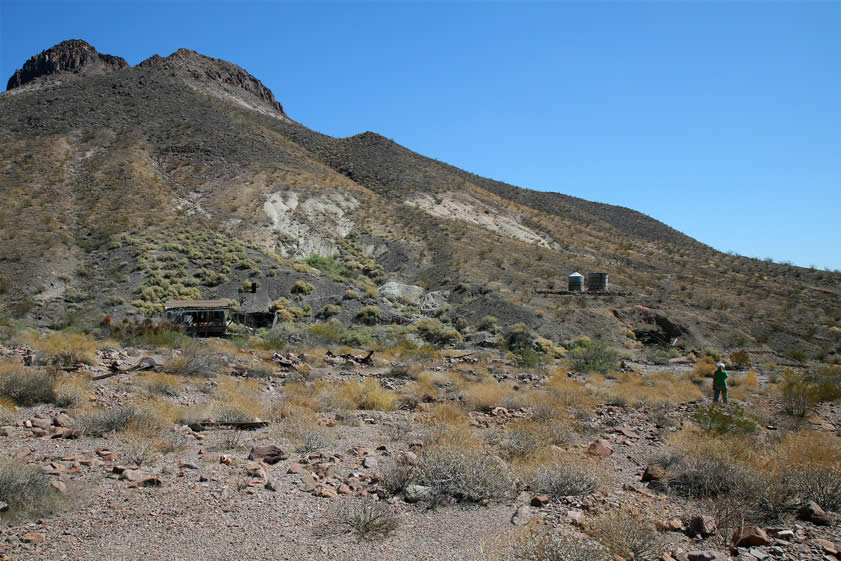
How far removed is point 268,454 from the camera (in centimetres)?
773

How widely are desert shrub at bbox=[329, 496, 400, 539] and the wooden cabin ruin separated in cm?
2196

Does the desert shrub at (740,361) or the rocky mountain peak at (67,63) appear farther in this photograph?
the rocky mountain peak at (67,63)

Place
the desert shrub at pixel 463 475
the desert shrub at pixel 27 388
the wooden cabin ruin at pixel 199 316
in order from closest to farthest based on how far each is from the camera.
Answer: the desert shrub at pixel 463 475
the desert shrub at pixel 27 388
the wooden cabin ruin at pixel 199 316

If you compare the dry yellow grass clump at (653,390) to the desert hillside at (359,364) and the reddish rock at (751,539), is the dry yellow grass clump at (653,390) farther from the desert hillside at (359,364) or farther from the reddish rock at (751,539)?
the reddish rock at (751,539)

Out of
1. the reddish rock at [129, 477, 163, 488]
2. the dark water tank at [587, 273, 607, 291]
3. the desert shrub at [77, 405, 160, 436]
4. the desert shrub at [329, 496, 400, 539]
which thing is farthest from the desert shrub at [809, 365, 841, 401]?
the dark water tank at [587, 273, 607, 291]

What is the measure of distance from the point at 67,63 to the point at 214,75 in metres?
22.3

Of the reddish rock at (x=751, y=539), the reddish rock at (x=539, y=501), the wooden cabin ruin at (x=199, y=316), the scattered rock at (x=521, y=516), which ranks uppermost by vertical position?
the reddish rock at (x=751, y=539)

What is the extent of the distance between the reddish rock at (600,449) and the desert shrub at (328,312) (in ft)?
76.1

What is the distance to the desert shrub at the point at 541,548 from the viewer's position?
15.0 feet

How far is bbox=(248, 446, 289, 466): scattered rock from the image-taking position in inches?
301

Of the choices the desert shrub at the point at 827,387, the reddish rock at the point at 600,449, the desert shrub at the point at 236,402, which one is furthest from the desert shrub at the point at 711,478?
the desert shrub at the point at 827,387

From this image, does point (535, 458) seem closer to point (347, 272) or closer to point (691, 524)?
point (691, 524)

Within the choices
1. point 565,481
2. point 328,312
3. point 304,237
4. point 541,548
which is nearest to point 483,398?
point 565,481

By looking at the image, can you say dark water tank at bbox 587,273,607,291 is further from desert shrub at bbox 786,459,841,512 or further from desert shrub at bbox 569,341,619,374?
desert shrub at bbox 786,459,841,512
